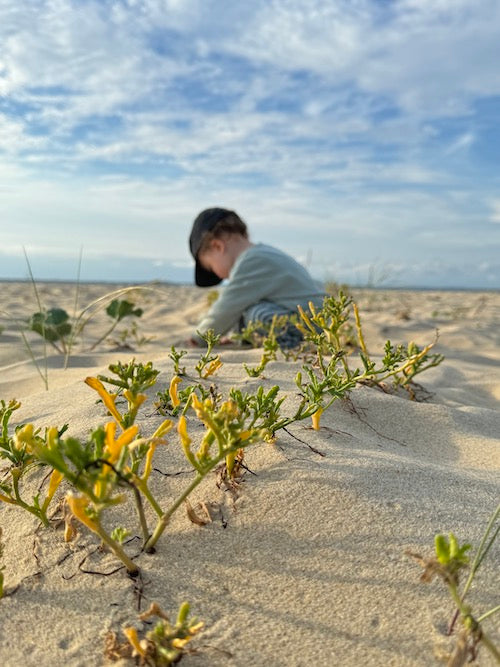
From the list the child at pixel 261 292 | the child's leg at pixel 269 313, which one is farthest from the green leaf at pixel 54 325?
the child's leg at pixel 269 313

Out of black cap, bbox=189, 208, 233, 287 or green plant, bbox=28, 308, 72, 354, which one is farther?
black cap, bbox=189, 208, 233, 287

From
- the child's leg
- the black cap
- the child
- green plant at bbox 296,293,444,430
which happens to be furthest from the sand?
the black cap

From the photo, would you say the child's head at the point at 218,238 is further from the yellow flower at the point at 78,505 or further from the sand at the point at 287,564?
the yellow flower at the point at 78,505

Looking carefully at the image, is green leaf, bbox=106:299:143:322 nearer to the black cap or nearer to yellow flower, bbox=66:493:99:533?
the black cap

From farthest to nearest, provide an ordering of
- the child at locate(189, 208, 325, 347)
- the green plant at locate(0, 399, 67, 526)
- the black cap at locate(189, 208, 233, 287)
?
the black cap at locate(189, 208, 233, 287), the child at locate(189, 208, 325, 347), the green plant at locate(0, 399, 67, 526)

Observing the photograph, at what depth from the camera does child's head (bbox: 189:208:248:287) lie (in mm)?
4781

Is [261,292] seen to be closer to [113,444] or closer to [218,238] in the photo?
[218,238]

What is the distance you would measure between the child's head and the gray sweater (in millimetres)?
606

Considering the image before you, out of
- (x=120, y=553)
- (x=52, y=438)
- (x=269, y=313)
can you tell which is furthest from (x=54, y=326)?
(x=52, y=438)

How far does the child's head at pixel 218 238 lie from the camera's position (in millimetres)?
4781

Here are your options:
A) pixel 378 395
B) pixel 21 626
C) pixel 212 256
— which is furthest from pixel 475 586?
pixel 212 256

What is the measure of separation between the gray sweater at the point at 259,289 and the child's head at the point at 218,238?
0.61 metres

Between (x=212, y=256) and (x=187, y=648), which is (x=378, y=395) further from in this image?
(x=212, y=256)

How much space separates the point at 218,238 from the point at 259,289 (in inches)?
33.0
